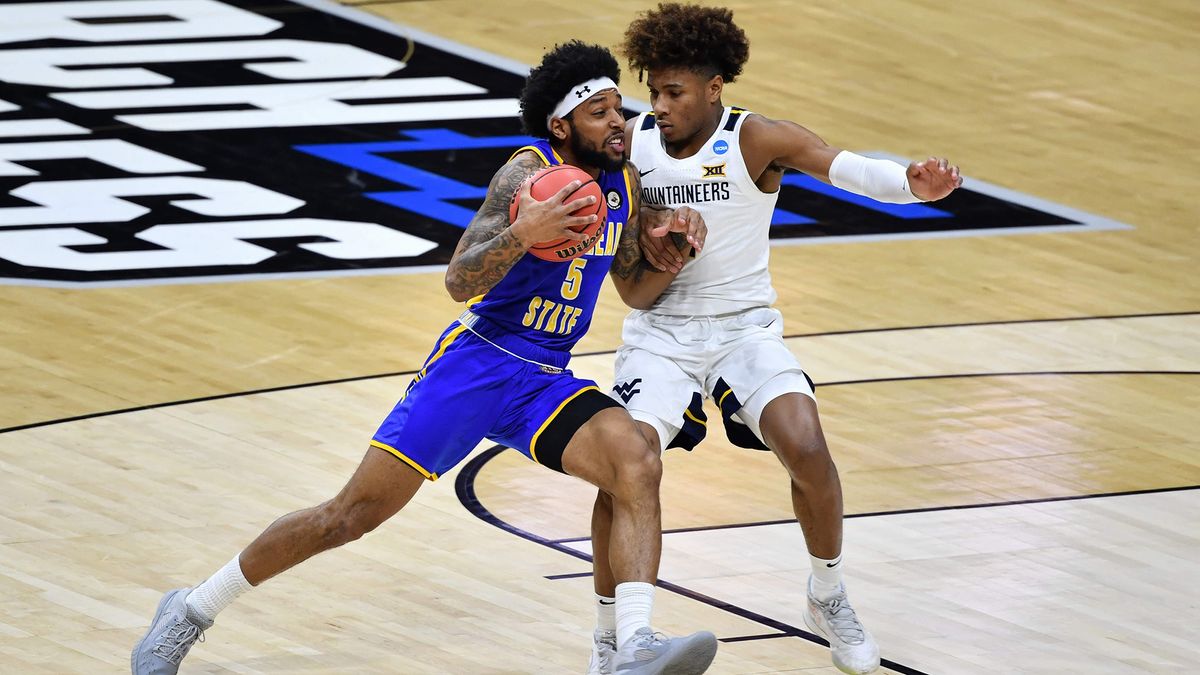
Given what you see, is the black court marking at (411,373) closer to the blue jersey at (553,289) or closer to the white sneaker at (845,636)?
the white sneaker at (845,636)

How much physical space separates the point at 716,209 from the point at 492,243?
104 centimetres

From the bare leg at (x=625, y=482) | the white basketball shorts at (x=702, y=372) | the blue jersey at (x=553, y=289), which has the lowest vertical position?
the bare leg at (x=625, y=482)

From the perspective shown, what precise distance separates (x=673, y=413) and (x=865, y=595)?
1.15m

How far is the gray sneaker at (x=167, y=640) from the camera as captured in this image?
20.6 feet

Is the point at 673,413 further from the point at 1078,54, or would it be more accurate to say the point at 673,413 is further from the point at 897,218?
the point at 1078,54

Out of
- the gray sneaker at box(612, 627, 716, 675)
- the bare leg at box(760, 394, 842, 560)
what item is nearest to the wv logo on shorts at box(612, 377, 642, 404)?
the bare leg at box(760, 394, 842, 560)

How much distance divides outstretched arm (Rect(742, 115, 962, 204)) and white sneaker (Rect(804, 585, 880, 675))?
1.29 m

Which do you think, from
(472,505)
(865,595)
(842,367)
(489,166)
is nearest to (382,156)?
(489,166)

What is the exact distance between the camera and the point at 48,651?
6.58 m

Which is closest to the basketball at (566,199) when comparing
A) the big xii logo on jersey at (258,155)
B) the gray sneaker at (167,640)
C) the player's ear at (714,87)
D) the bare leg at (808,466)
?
the player's ear at (714,87)

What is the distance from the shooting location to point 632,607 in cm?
597

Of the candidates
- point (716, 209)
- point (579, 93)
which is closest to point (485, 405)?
point (579, 93)

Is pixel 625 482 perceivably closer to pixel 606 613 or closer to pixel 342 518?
→ pixel 606 613

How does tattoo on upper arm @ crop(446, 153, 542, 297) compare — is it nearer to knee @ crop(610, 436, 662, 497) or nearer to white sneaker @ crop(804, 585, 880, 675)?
knee @ crop(610, 436, 662, 497)
